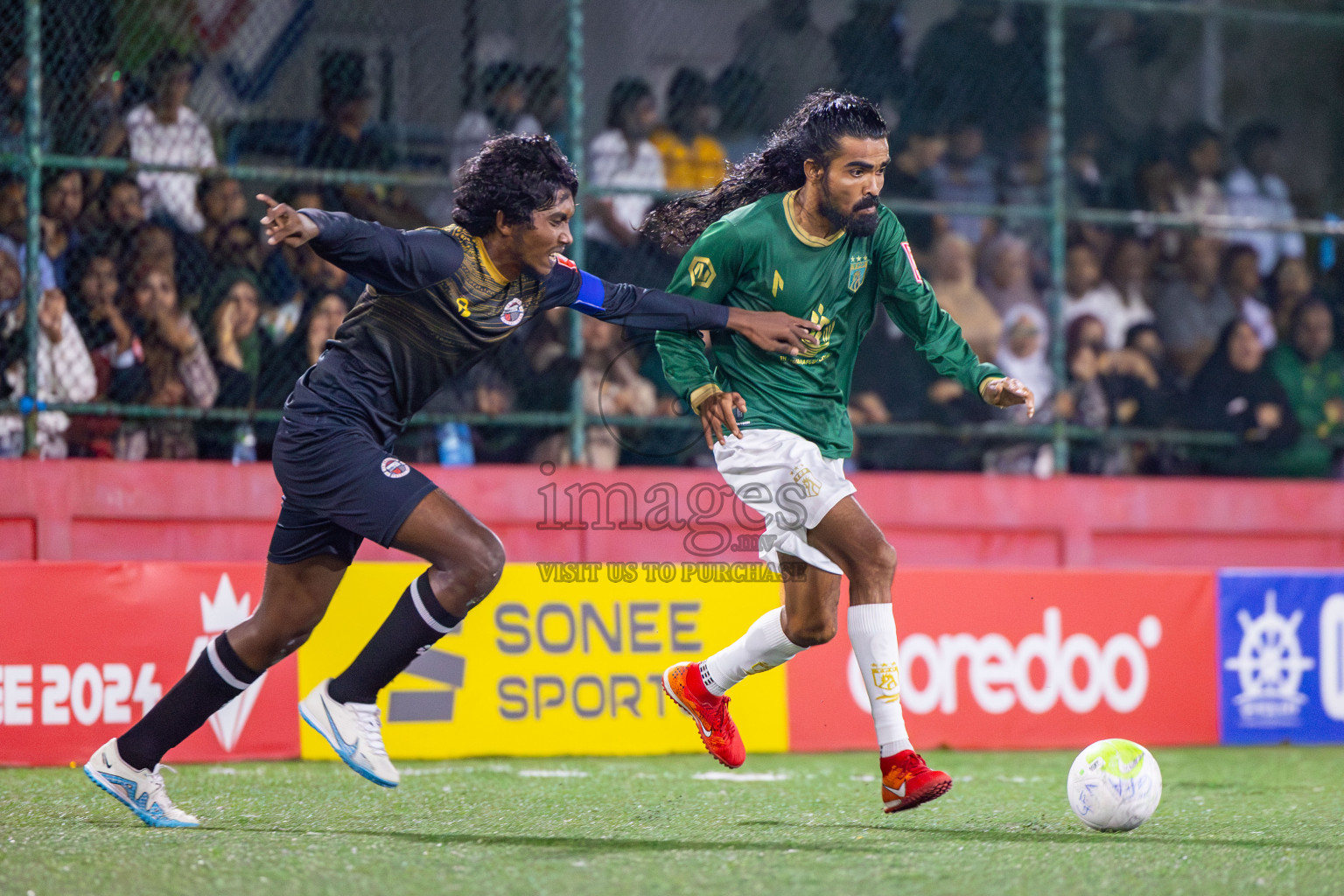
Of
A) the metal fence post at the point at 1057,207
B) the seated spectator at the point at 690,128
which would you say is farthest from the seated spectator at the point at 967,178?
the seated spectator at the point at 690,128

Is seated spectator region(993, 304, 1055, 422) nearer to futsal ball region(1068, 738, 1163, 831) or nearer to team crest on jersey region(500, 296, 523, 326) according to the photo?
futsal ball region(1068, 738, 1163, 831)

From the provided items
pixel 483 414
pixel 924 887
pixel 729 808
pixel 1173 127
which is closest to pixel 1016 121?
pixel 1173 127

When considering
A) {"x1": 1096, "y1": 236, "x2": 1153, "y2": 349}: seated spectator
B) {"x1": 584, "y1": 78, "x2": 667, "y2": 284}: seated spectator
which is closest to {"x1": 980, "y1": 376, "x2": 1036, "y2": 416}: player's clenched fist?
{"x1": 584, "y1": 78, "x2": 667, "y2": 284}: seated spectator

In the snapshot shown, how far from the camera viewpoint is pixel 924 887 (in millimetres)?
3410

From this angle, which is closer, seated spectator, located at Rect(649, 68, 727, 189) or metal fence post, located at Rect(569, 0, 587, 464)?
metal fence post, located at Rect(569, 0, 587, 464)

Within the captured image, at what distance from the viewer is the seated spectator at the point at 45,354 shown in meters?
7.25

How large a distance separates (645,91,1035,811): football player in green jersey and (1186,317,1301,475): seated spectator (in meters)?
4.73

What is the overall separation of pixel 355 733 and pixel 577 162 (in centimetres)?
448

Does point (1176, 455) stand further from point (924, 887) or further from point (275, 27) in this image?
point (924, 887)

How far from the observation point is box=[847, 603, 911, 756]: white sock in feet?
15.0

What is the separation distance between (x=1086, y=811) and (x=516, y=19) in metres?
5.61

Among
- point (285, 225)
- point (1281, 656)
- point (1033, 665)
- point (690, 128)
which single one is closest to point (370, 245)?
point (285, 225)

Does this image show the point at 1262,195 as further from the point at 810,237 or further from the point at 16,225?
the point at 16,225

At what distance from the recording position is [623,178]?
8648 millimetres
